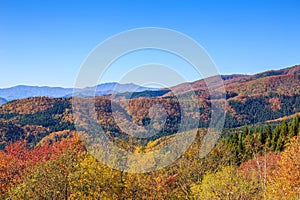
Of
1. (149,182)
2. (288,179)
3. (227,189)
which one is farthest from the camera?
(149,182)

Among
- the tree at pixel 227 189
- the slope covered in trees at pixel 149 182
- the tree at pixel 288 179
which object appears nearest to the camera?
the tree at pixel 227 189

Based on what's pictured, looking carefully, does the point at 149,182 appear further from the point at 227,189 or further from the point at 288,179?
the point at 288,179

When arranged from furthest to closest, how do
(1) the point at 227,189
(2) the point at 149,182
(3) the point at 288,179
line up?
(2) the point at 149,182
(3) the point at 288,179
(1) the point at 227,189

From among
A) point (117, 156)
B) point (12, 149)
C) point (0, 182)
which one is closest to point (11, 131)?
point (12, 149)

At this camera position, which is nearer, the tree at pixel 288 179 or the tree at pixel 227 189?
the tree at pixel 227 189

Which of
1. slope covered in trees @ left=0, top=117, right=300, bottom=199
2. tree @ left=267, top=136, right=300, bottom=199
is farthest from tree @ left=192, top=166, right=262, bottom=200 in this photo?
tree @ left=267, top=136, right=300, bottom=199

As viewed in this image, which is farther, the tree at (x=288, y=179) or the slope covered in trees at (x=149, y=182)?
the tree at (x=288, y=179)

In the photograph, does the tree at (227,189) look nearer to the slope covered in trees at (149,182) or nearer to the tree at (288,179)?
the slope covered in trees at (149,182)

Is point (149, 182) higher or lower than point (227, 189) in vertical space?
lower

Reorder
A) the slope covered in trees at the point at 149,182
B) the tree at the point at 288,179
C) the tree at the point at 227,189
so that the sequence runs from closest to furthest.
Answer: the tree at the point at 227,189 → the slope covered in trees at the point at 149,182 → the tree at the point at 288,179

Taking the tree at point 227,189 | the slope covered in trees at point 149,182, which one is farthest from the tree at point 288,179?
the tree at point 227,189

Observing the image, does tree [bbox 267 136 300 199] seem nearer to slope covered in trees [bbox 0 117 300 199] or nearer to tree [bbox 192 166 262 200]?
slope covered in trees [bbox 0 117 300 199]

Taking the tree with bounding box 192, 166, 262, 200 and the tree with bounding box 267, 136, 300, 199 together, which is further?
the tree with bounding box 267, 136, 300, 199

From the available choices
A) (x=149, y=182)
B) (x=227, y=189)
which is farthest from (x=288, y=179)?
(x=149, y=182)
